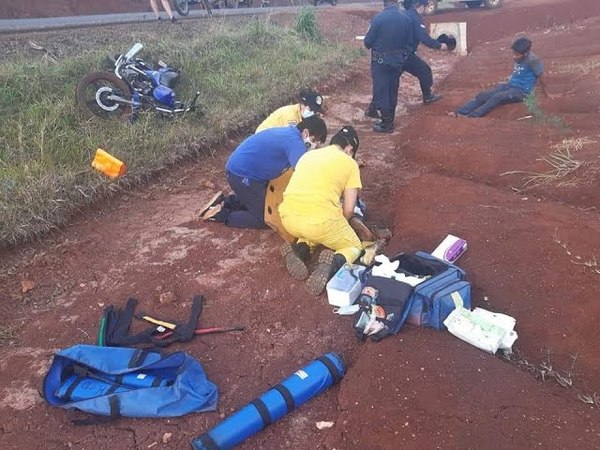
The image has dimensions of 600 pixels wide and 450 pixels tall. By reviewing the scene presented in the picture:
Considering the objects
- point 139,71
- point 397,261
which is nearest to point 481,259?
point 397,261

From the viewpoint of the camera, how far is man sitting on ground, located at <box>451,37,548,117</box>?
24.9 ft

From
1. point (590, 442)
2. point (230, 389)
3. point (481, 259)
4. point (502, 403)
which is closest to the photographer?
point (590, 442)

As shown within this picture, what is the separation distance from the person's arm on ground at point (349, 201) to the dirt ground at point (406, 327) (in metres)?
0.46

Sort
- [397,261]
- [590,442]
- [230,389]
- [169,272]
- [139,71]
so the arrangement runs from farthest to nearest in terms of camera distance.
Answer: [139,71] < [169,272] < [397,261] < [230,389] < [590,442]

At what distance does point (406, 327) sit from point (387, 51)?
4.92 meters

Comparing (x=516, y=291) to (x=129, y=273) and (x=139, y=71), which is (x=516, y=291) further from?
(x=139, y=71)

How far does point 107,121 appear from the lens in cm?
A: 668

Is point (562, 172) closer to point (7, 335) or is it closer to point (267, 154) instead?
point (267, 154)

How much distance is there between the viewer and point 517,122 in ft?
23.3

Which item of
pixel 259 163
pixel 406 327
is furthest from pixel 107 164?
pixel 406 327

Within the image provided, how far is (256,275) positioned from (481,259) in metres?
1.75

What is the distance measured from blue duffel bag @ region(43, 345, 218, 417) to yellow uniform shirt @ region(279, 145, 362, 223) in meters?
1.49

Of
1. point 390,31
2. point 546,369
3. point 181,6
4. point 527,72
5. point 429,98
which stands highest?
point 181,6

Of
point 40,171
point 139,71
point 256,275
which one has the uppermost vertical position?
point 139,71
